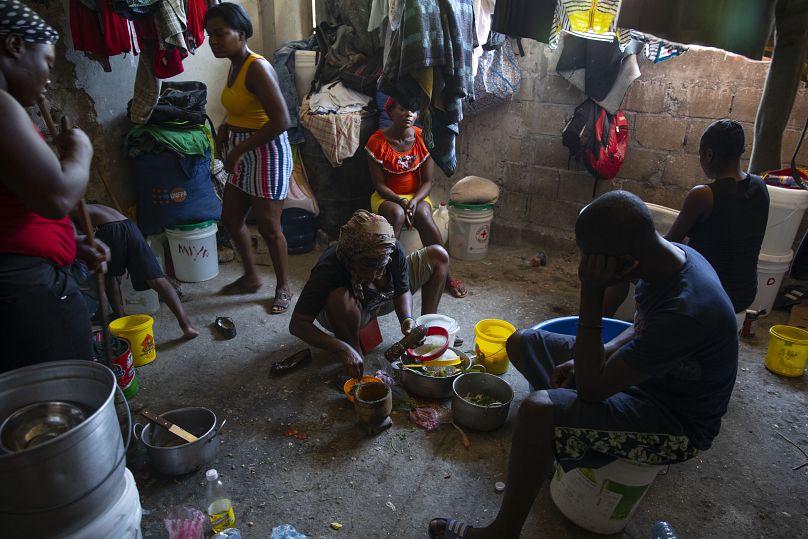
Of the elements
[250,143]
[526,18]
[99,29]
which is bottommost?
[250,143]

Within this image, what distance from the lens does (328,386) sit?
293 cm

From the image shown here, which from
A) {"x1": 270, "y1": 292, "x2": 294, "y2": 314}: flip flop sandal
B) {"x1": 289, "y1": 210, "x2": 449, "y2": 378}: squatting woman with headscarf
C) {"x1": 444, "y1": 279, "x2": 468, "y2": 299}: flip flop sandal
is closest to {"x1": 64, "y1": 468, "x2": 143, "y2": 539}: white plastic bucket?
{"x1": 289, "y1": 210, "x2": 449, "y2": 378}: squatting woman with headscarf

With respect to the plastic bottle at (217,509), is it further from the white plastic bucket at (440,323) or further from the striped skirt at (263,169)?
the striped skirt at (263,169)

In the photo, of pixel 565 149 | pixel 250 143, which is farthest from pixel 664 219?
pixel 250 143

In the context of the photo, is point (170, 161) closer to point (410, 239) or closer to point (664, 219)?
point (410, 239)

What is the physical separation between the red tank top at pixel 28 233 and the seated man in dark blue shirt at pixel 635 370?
1.61 metres

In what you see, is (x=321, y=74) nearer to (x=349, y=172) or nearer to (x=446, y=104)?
(x=349, y=172)

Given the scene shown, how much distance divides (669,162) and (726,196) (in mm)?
1677

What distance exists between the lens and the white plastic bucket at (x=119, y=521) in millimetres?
1521

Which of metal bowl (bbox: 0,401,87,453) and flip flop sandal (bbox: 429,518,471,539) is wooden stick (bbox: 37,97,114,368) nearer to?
metal bowl (bbox: 0,401,87,453)

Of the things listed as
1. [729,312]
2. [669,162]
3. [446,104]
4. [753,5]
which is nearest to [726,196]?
[753,5]

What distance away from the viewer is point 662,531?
1972 millimetres

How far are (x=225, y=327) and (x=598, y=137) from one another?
3.07 m

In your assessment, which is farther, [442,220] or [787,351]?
[442,220]
